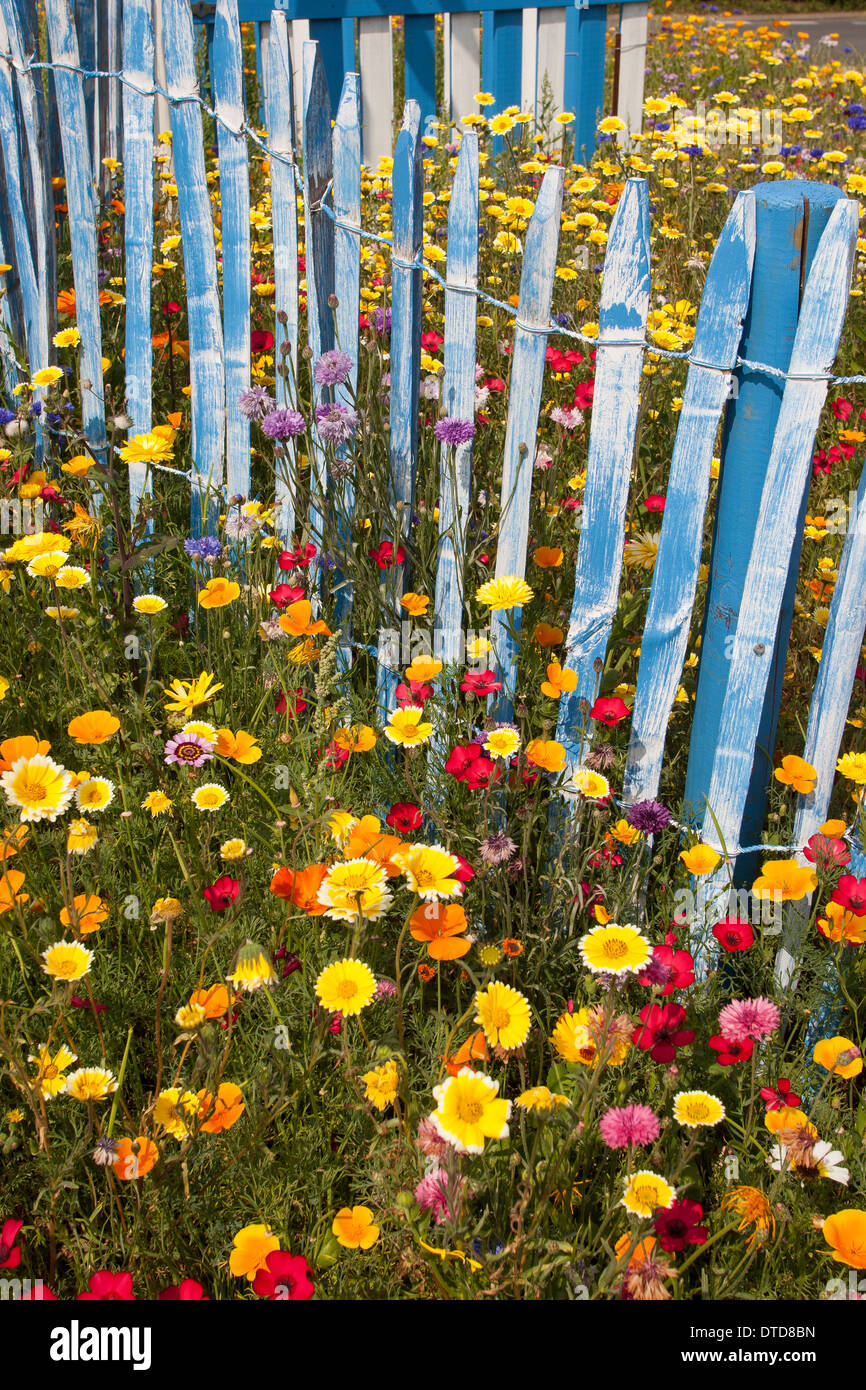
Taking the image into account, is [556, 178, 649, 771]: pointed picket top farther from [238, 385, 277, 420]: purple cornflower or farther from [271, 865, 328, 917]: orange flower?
[238, 385, 277, 420]: purple cornflower

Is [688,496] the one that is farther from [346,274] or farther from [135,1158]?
[135,1158]

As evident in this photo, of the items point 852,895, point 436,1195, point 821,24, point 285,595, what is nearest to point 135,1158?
point 436,1195

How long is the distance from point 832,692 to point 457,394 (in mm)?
891

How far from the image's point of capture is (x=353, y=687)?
7.95 ft

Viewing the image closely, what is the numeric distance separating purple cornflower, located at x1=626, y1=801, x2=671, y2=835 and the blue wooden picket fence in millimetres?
94

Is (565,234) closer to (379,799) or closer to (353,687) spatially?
(353,687)

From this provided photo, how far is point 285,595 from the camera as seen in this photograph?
2.21 m

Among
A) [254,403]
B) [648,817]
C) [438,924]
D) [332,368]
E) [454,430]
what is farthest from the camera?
[254,403]

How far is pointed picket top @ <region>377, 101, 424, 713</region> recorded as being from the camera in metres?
1.96

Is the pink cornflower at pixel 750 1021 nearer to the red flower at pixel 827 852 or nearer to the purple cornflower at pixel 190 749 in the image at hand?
the red flower at pixel 827 852

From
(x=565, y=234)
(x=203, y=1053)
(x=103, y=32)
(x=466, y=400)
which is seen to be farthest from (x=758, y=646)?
(x=103, y=32)

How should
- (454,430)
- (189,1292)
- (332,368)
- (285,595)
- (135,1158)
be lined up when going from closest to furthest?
(189,1292) → (135,1158) → (454,430) → (332,368) → (285,595)

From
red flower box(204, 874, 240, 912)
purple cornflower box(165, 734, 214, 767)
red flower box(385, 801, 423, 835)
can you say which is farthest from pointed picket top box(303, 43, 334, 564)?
red flower box(204, 874, 240, 912)

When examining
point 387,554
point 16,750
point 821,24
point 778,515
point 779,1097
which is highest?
point 821,24
